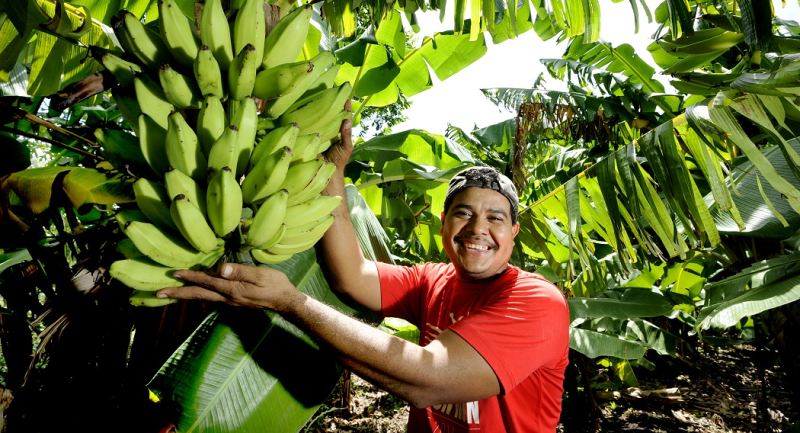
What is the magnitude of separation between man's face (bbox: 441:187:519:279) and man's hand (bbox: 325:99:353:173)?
0.51m

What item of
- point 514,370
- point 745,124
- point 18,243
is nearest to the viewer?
point 514,370

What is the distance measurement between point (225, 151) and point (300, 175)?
0.17 m

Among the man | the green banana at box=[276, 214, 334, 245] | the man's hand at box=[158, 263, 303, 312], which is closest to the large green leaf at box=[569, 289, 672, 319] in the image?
the man

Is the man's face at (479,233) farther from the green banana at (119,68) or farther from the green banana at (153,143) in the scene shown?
the green banana at (119,68)

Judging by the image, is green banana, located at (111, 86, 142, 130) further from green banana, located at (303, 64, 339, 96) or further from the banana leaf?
the banana leaf

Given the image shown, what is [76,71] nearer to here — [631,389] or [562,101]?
[562,101]

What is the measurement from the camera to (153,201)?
895 millimetres

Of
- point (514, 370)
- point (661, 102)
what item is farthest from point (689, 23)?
point (661, 102)

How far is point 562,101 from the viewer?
4.27 m

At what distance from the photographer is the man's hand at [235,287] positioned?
0.89m

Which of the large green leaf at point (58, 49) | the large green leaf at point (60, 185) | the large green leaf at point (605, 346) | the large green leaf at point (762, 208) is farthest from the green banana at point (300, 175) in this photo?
the large green leaf at point (605, 346)

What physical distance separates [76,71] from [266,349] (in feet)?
6.45

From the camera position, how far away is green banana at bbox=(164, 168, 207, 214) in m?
0.82

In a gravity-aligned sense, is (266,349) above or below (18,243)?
Result: below
